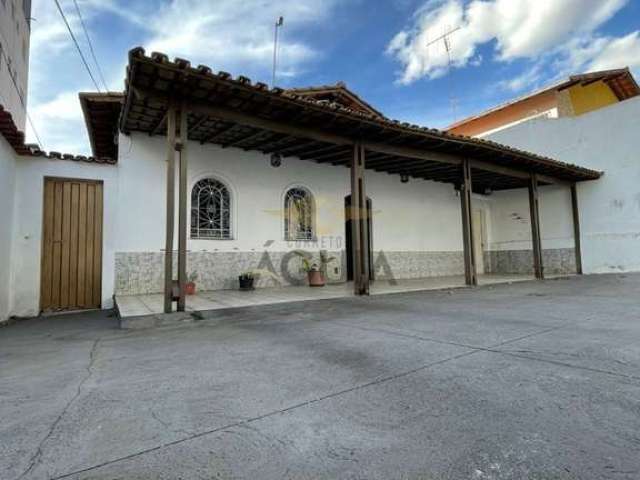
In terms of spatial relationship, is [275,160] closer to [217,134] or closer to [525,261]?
[217,134]

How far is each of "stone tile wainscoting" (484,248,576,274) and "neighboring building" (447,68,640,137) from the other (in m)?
5.14

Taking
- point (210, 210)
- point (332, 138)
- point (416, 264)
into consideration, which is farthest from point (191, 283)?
point (416, 264)

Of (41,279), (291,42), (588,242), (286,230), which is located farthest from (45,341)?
(588,242)

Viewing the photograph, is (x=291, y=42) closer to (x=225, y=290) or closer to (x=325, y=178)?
(x=325, y=178)

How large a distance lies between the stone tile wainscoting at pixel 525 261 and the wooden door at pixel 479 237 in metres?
0.26

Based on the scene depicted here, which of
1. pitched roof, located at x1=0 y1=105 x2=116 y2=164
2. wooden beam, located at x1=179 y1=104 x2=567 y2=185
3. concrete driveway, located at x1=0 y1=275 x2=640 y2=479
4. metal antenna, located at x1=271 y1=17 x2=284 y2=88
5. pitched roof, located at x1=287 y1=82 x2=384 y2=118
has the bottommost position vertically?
concrete driveway, located at x1=0 y1=275 x2=640 y2=479

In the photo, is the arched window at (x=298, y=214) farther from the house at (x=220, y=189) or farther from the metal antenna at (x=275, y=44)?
the metal antenna at (x=275, y=44)

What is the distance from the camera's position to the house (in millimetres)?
5398

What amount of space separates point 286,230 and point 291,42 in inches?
227

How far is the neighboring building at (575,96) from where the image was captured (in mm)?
13898

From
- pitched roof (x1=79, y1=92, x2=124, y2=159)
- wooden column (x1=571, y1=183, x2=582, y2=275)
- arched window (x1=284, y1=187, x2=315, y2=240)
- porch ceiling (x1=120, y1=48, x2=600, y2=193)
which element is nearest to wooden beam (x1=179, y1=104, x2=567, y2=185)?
porch ceiling (x1=120, y1=48, x2=600, y2=193)

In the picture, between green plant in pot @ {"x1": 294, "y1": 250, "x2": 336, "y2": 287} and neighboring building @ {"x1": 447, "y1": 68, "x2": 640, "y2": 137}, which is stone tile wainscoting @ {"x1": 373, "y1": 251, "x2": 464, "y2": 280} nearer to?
green plant in pot @ {"x1": 294, "y1": 250, "x2": 336, "y2": 287}

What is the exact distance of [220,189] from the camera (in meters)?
8.05

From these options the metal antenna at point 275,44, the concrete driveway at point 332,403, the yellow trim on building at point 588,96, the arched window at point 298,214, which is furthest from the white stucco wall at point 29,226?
the yellow trim on building at point 588,96
